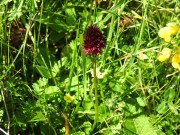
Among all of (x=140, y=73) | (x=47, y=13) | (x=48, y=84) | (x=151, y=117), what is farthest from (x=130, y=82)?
(x=47, y=13)

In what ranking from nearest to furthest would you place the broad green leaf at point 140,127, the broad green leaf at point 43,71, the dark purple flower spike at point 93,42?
the dark purple flower spike at point 93,42 → the broad green leaf at point 140,127 → the broad green leaf at point 43,71

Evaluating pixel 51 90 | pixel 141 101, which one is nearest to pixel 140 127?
pixel 141 101

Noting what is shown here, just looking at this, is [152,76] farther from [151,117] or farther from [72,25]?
[72,25]

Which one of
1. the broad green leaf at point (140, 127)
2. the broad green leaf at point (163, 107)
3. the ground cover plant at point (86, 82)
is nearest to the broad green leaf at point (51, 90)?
the ground cover plant at point (86, 82)

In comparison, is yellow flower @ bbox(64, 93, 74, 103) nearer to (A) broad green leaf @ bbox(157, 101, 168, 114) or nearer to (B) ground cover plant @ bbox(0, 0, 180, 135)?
(B) ground cover plant @ bbox(0, 0, 180, 135)

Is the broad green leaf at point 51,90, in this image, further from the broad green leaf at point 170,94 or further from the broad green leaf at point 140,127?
the broad green leaf at point 170,94

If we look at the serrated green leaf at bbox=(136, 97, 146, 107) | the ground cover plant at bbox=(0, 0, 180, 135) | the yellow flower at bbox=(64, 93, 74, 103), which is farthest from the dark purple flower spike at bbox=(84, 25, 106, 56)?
the serrated green leaf at bbox=(136, 97, 146, 107)
